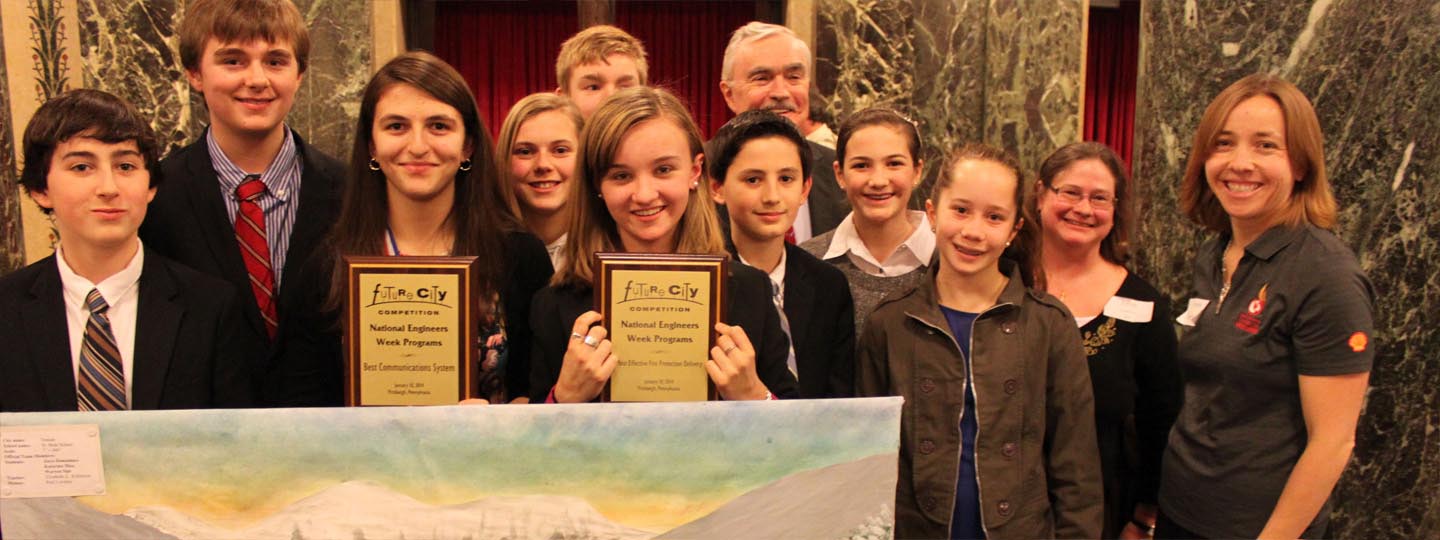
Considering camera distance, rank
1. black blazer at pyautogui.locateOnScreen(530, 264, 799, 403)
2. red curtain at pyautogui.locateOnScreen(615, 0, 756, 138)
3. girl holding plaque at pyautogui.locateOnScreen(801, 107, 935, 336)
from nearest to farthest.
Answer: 1. black blazer at pyautogui.locateOnScreen(530, 264, 799, 403)
2. girl holding plaque at pyautogui.locateOnScreen(801, 107, 935, 336)
3. red curtain at pyautogui.locateOnScreen(615, 0, 756, 138)

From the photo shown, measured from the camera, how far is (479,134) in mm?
2264

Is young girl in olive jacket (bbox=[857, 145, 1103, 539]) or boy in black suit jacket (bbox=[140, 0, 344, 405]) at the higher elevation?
boy in black suit jacket (bbox=[140, 0, 344, 405])

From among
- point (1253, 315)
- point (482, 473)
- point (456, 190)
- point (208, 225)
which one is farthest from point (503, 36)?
point (482, 473)

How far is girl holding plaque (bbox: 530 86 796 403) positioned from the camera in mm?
2107

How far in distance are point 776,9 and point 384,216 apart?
3805mm

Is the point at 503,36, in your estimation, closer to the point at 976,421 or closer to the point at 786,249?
the point at 786,249

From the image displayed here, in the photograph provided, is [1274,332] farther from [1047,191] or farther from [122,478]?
[122,478]

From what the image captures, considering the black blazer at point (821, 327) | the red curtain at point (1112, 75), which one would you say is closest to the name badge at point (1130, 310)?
the black blazer at point (821, 327)

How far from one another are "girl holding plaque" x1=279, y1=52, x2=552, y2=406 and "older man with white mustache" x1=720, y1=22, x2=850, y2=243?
1141mm

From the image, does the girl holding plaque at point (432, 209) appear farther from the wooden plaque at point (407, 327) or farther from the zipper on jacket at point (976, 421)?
the zipper on jacket at point (976, 421)

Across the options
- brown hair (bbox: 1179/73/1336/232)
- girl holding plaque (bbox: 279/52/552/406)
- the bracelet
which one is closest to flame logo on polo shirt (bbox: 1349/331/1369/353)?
brown hair (bbox: 1179/73/1336/232)

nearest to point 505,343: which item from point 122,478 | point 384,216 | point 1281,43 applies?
point 384,216

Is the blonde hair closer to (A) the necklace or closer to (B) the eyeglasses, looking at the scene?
(B) the eyeglasses

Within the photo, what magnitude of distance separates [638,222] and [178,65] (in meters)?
2.51
